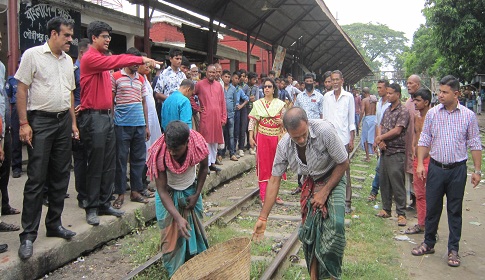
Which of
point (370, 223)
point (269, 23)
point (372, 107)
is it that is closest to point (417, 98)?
point (370, 223)

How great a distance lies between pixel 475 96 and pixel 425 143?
105ft

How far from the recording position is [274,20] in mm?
13938

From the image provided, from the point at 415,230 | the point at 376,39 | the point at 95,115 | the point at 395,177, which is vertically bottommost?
the point at 415,230

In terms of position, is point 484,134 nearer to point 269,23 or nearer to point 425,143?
Answer: point 269,23

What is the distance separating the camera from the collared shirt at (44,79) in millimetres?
4016

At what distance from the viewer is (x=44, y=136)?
4070mm

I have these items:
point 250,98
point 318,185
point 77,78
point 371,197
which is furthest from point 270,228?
point 250,98

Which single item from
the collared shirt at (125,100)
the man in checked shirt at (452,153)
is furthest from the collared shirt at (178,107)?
the man in checked shirt at (452,153)

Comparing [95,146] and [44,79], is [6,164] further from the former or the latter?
[44,79]

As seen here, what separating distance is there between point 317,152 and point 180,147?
3.50ft

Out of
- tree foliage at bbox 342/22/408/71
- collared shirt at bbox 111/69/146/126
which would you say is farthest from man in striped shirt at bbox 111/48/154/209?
tree foliage at bbox 342/22/408/71

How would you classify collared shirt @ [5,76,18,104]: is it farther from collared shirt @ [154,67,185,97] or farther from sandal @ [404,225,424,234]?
sandal @ [404,225,424,234]

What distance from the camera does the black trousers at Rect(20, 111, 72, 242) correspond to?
13.1ft

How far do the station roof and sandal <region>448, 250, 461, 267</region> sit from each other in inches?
259
